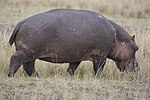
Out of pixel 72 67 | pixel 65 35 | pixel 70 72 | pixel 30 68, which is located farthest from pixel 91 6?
pixel 65 35

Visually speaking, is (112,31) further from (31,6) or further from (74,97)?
(31,6)

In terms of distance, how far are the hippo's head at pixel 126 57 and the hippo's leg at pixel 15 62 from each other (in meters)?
1.91

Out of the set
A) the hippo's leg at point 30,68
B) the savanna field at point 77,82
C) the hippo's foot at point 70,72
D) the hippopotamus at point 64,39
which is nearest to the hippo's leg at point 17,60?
the hippopotamus at point 64,39

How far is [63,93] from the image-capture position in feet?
24.0

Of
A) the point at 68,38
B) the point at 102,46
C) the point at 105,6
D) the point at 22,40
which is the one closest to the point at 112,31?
the point at 102,46

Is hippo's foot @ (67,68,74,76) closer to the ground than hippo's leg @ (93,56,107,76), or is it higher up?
closer to the ground

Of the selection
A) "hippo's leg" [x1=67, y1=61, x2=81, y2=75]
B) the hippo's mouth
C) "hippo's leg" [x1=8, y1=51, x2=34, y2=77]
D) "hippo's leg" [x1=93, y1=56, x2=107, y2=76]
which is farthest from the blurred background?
"hippo's leg" [x1=8, y1=51, x2=34, y2=77]

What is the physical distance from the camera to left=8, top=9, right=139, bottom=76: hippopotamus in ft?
27.2

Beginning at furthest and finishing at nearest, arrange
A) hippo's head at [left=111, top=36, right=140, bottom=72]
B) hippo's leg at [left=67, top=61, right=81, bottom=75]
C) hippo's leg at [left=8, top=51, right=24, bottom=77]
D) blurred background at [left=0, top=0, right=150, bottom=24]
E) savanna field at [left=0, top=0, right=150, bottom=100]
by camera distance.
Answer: blurred background at [left=0, top=0, right=150, bottom=24]
hippo's head at [left=111, top=36, right=140, bottom=72]
hippo's leg at [left=67, top=61, right=81, bottom=75]
hippo's leg at [left=8, top=51, right=24, bottom=77]
savanna field at [left=0, top=0, right=150, bottom=100]

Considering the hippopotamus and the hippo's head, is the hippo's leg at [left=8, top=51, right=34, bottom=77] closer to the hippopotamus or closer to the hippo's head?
the hippopotamus

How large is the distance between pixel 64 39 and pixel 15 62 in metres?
0.89

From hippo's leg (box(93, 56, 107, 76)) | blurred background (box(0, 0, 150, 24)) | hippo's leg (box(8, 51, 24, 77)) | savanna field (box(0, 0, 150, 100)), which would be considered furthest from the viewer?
blurred background (box(0, 0, 150, 24))

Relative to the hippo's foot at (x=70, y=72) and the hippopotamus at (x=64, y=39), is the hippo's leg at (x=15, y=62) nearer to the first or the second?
the hippopotamus at (x=64, y=39)

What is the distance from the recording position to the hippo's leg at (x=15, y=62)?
830cm
